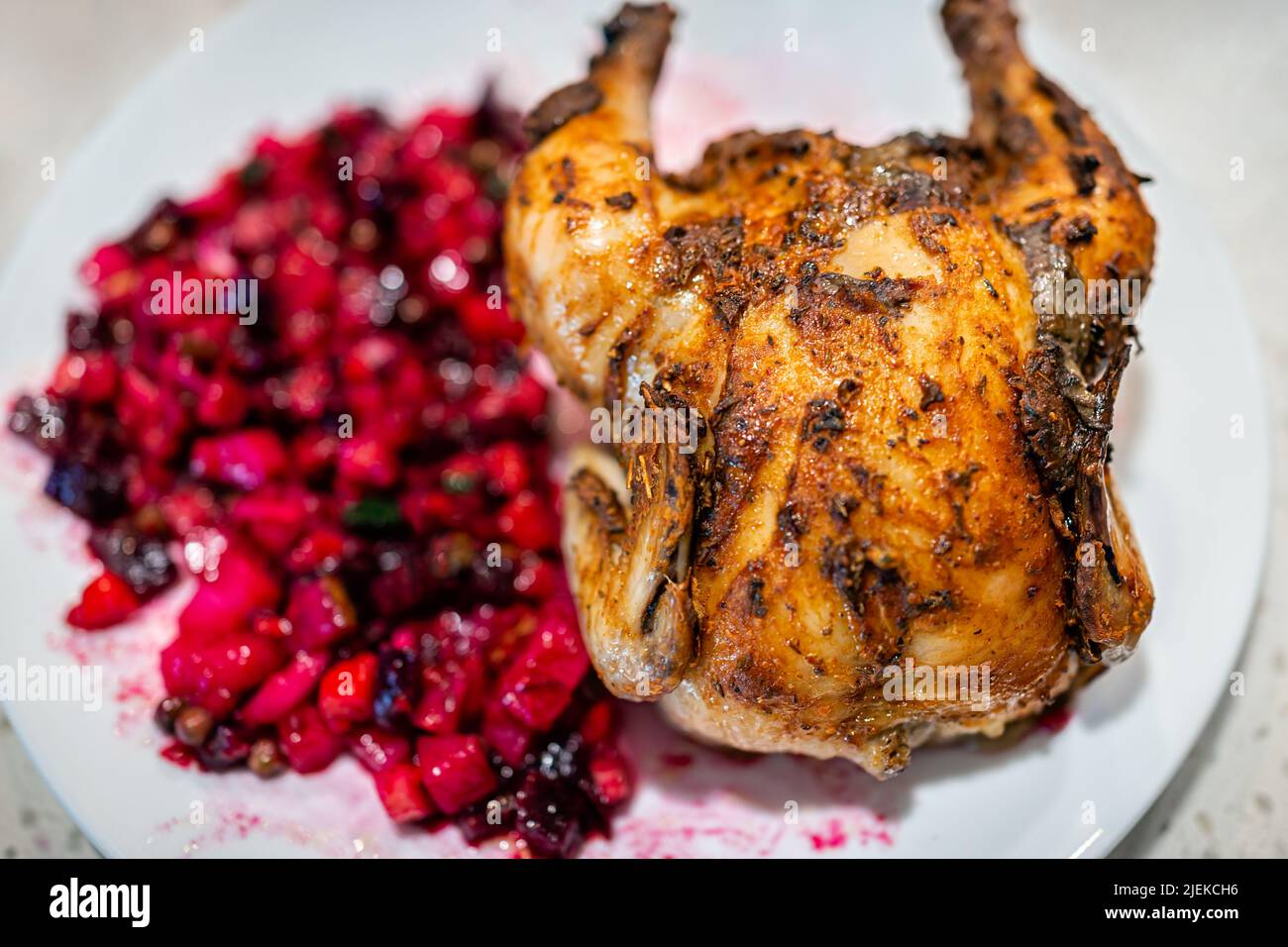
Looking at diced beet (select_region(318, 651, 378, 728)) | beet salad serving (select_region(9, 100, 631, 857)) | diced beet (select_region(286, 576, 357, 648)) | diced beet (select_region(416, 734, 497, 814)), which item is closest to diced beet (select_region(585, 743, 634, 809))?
beet salad serving (select_region(9, 100, 631, 857))

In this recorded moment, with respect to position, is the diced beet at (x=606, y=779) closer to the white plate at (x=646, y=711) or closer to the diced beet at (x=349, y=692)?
the white plate at (x=646, y=711)

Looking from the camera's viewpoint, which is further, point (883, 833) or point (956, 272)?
point (883, 833)

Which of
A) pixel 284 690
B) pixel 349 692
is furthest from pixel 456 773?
pixel 284 690

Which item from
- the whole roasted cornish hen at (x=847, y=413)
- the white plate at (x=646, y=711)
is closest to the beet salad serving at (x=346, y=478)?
the white plate at (x=646, y=711)

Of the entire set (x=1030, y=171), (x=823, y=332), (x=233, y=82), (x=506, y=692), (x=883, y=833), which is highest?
(x=233, y=82)

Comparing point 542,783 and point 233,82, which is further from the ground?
point 233,82
